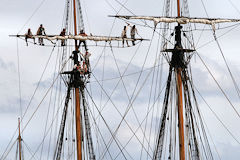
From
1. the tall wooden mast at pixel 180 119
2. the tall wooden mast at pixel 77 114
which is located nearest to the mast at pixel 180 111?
the tall wooden mast at pixel 180 119

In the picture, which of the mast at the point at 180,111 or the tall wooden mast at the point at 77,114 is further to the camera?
the tall wooden mast at the point at 77,114

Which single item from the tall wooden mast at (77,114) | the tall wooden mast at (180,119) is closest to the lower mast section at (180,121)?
the tall wooden mast at (180,119)

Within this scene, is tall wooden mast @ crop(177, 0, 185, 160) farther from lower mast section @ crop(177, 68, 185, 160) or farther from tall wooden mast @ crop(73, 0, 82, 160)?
tall wooden mast @ crop(73, 0, 82, 160)

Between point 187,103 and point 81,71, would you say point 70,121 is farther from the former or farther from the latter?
point 187,103

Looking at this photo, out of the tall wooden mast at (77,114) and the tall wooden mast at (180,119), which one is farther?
the tall wooden mast at (77,114)

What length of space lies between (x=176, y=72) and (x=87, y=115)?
1251 centimetres

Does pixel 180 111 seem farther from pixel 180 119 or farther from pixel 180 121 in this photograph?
pixel 180 121

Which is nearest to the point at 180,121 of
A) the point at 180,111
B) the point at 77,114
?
the point at 180,111

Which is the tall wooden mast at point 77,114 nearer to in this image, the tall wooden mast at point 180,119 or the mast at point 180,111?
the mast at point 180,111

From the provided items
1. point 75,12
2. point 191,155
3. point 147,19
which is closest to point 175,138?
point 191,155

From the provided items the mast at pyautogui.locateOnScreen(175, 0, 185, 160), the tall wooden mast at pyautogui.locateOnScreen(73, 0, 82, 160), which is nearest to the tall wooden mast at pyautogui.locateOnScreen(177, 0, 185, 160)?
the mast at pyautogui.locateOnScreen(175, 0, 185, 160)

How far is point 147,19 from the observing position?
9150cm

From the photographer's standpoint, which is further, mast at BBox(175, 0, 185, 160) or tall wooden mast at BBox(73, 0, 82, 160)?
tall wooden mast at BBox(73, 0, 82, 160)

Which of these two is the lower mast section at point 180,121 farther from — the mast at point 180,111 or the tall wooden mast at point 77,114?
the tall wooden mast at point 77,114
